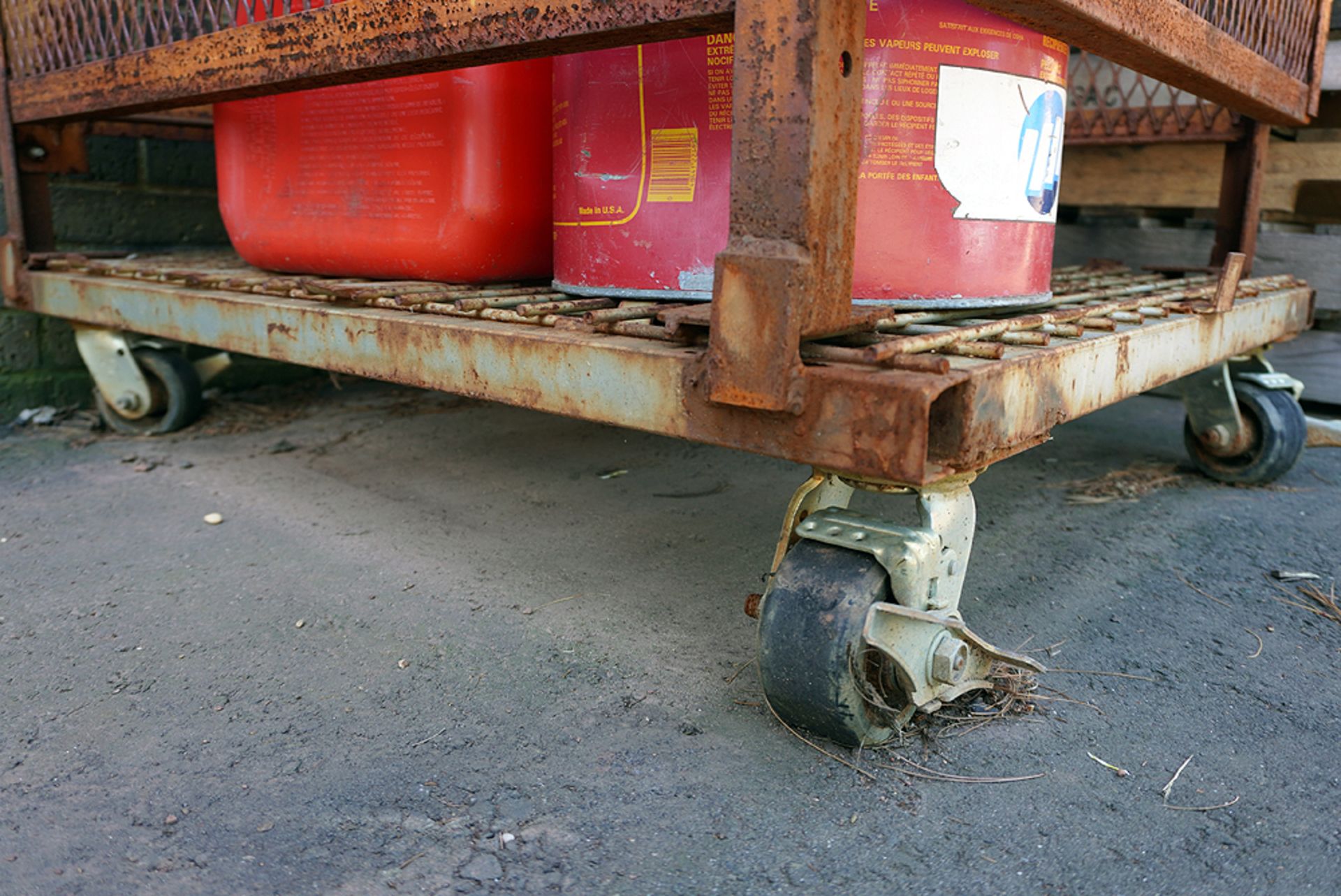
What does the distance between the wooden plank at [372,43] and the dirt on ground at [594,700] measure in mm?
793

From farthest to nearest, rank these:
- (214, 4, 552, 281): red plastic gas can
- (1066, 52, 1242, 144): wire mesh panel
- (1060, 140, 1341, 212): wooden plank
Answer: (1060, 140, 1341, 212): wooden plank
(1066, 52, 1242, 144): wire mesh panel
(214, 4, 552, 281): red plastic gas can

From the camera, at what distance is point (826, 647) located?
1.01m

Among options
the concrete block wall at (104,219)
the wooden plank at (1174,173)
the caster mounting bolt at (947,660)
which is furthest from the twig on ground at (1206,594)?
the concrete block wall at (104,219)

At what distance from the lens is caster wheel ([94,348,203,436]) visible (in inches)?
102

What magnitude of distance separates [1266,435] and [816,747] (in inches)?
62.8

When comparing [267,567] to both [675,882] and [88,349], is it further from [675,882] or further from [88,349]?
[88,349]

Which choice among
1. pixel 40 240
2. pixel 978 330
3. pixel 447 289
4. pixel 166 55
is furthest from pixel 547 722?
pixel 40 240

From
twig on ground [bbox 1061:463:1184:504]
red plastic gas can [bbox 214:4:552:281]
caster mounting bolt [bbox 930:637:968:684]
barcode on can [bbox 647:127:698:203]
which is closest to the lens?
caster mounting bolt [bbox 930:637:968:684]

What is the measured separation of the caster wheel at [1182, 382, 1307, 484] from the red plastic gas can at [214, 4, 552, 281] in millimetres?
1579

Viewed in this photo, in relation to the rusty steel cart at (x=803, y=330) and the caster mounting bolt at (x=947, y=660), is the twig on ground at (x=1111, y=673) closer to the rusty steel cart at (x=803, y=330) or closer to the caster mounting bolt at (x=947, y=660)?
the rusty steel cart at (x=803, y=330)

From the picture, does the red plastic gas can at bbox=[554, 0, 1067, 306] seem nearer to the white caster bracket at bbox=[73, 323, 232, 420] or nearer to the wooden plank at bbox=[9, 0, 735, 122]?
the wooden plank at bbox=[9, 0, 735, 122]

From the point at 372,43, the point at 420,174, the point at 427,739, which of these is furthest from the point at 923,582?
the point at 420,174

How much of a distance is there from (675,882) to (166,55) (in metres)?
1.64

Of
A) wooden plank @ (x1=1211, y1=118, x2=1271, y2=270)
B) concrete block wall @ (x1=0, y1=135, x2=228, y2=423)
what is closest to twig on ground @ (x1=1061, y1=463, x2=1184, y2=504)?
wooden plank @ (x1=1211, y1=118, x2=1271, y2=270)
